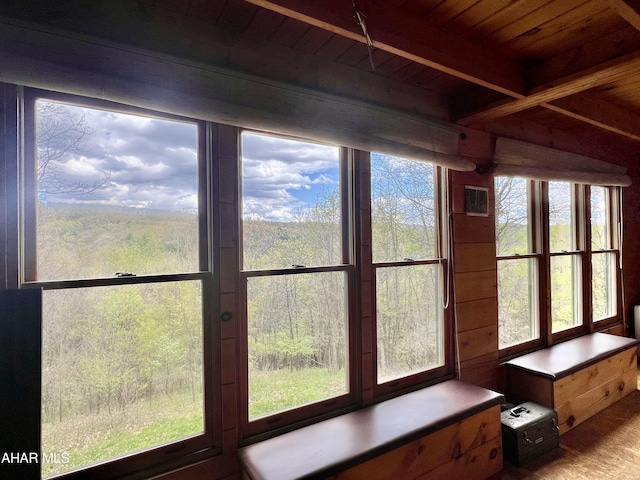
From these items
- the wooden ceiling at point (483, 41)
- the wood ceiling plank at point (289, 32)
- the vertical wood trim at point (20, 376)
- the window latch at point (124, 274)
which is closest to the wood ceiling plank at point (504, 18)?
the wooden ceiling at point (483, 41)

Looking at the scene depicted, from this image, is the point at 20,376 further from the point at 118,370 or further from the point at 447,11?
the point at 447,11

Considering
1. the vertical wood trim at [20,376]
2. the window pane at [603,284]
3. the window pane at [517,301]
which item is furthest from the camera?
the window pane at [603,284]

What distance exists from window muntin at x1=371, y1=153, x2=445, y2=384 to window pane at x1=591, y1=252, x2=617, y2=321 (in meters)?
2.49

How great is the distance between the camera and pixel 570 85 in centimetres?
188

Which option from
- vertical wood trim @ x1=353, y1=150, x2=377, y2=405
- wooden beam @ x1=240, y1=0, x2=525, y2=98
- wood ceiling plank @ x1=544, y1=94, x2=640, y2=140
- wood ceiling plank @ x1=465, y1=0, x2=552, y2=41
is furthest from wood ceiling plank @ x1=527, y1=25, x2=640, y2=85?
vertical wood trim @ x1=353, y1=150, x2=377, y2=405

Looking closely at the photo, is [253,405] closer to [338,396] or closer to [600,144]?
[338,396]

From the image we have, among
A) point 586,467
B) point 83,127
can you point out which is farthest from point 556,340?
point 83,127

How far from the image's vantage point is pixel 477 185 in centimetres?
250

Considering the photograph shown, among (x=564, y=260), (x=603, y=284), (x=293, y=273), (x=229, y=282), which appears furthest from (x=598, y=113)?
(x=229, y=282)

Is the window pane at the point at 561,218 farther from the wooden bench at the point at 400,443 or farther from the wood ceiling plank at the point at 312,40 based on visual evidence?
the wood ceiling plank at the point at 312,40

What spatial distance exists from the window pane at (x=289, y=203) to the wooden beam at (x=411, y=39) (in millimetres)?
617

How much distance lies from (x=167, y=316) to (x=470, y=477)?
1.86m

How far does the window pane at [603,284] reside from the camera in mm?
3635

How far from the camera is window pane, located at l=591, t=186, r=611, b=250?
12.0 feet
